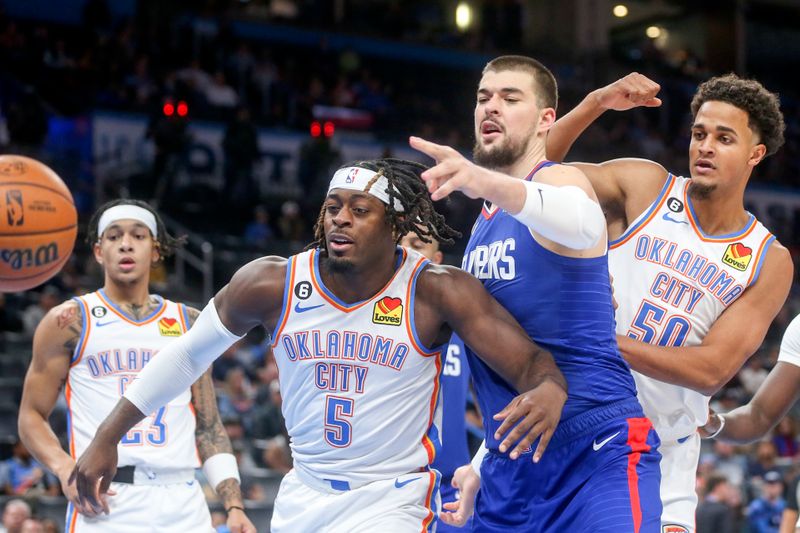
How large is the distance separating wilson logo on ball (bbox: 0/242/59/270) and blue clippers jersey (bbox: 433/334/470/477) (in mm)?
2205

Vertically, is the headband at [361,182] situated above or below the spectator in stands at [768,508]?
above

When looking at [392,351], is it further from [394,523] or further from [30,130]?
[30,130]

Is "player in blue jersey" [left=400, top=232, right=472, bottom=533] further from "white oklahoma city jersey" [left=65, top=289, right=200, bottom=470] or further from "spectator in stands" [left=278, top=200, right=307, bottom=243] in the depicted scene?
"spectator in stands" [left=278, top=200, right=307, bottom=243]

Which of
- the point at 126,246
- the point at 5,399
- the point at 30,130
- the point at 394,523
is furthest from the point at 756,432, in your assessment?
the point at 30,130

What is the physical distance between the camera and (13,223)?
5633 mm

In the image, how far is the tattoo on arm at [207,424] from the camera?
5.77 metres

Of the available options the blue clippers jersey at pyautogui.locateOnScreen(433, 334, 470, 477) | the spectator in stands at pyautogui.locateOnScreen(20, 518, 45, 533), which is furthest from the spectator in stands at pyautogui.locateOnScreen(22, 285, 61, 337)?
the blue clippers jersey at pyautogui.locateOnScreen(433, 334, 470, 477)

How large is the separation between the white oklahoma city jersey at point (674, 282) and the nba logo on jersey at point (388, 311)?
41.6 inches

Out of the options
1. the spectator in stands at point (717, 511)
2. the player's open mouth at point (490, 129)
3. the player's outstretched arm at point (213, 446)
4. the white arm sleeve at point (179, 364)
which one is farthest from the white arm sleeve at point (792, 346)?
the spectator in stands at point (717, 511)

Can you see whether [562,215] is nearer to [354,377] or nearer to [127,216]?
[354,377]

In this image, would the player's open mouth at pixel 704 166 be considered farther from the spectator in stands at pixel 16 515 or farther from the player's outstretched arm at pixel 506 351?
the spectator in stands at pixel 16 515

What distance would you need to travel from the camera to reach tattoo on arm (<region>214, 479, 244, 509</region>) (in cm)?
544

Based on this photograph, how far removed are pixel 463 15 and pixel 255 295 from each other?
21.6m

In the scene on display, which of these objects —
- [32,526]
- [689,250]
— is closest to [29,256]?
[32,526]
